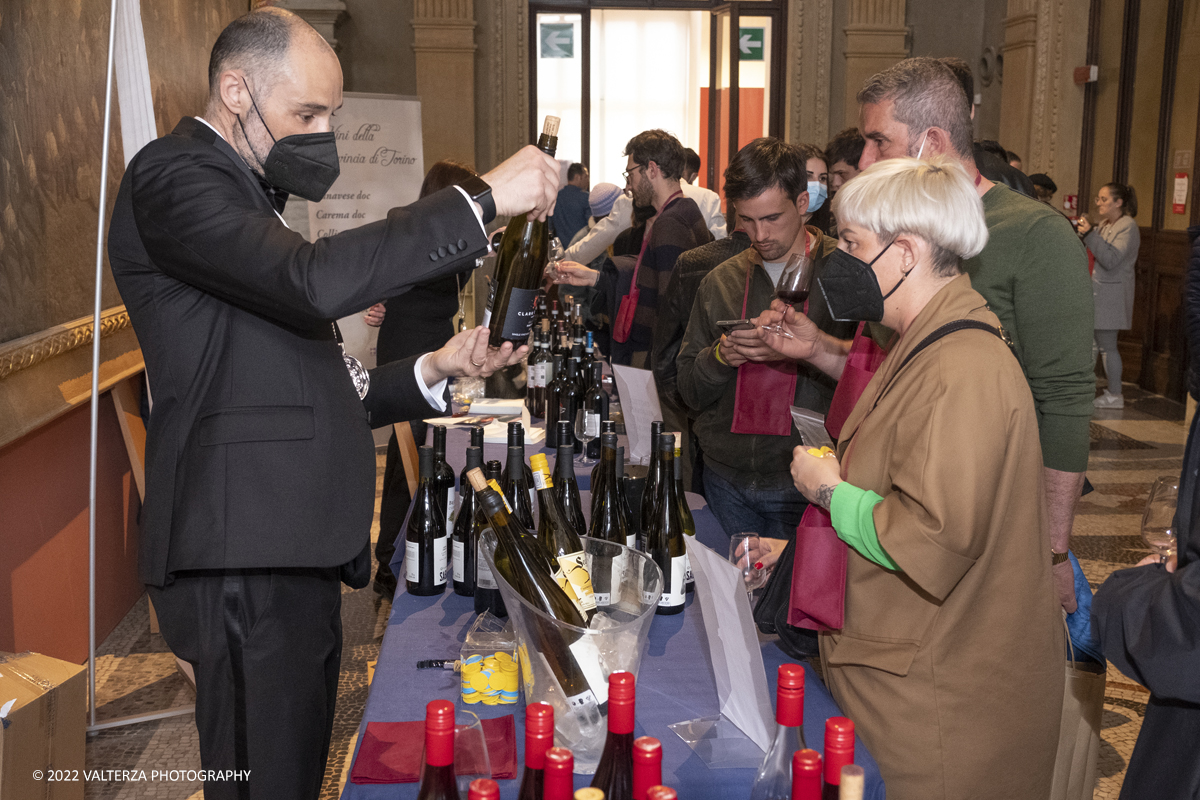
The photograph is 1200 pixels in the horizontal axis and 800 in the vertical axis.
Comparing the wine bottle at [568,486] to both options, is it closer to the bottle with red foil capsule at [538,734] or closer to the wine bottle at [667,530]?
the wine bottle at [667,530]

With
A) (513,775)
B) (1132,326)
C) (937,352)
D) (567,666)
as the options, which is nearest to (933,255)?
(937,352)

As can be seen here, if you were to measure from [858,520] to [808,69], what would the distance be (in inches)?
358

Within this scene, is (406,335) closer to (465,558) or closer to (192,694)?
(192,694)

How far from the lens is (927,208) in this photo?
145 centimetres

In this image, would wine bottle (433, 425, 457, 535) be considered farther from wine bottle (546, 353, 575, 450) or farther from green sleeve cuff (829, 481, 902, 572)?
green sleeve cuff (829, 481, 902, 572)

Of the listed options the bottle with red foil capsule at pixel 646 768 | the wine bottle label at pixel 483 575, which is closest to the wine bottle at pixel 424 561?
the wine bottle label at pixel 483 575

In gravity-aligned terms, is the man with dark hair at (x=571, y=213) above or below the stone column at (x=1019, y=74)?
below

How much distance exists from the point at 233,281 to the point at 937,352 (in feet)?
3.33

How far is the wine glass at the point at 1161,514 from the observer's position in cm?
188

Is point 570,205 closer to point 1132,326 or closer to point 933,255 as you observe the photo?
point 1132,326

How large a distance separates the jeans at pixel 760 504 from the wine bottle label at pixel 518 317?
3.60 feet

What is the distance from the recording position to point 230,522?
57.2 inches

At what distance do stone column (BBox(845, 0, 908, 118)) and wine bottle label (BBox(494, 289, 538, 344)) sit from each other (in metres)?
8.49

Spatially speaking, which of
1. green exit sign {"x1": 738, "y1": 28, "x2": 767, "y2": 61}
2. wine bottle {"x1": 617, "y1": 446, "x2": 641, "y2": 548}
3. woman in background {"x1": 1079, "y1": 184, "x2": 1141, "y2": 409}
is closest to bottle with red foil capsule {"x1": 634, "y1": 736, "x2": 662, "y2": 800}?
wine bottle {"x1": 617, "y1": 446, "x2": 641, "y2": 548}
